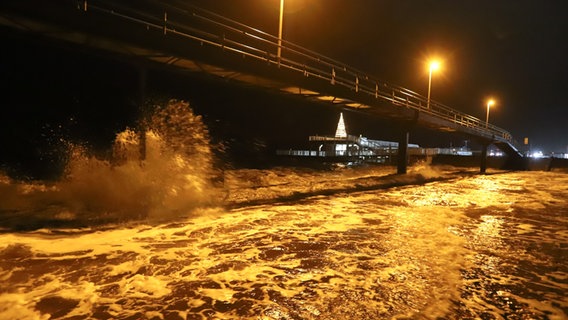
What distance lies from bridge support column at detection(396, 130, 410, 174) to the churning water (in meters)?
12.1

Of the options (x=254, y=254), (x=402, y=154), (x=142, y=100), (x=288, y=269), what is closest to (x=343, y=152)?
(x=402, y=154)

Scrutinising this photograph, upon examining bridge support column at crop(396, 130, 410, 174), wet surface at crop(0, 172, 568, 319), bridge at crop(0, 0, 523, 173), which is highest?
bridge at crop(0, 0, 523, 173)

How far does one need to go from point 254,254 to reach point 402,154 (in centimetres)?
2153

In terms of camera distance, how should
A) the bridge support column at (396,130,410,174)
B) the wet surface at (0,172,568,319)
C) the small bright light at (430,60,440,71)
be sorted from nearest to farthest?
1. the wet surface at (0,172,568,319)
2. the bridge support column at (396,130,410,174)
3. the small bright light at (430,60,440,71)

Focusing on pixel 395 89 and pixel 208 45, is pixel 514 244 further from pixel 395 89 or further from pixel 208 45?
pixel 395 89

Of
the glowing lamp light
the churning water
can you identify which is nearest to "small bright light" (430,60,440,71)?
the glowing lamp light

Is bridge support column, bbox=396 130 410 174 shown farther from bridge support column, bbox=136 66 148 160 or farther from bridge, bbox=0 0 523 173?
bridge support column, bbox=136 66 148 160

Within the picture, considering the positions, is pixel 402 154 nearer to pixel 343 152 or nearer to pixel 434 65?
pixel 434 65

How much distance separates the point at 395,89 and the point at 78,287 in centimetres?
2226

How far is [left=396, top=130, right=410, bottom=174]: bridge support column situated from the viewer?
2523 centimetres

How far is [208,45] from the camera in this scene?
13.0 metres

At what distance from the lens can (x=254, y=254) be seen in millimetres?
6414

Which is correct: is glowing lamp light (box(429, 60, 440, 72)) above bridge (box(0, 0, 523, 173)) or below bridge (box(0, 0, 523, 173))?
above

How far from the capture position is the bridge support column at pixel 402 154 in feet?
82.8
